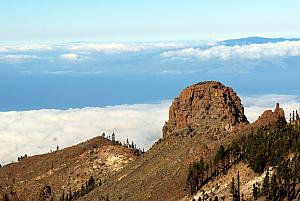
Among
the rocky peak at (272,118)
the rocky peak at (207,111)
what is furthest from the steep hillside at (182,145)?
the rocky peak at (272,118)

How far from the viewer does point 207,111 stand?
188m

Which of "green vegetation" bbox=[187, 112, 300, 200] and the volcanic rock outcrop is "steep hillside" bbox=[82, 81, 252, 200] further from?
the volcanic rock outcrop

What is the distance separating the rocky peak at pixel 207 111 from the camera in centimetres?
17838

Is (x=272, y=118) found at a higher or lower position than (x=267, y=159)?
higher

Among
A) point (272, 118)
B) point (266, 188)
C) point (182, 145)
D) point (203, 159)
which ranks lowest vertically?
point (182, 145)

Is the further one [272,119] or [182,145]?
[182,145]

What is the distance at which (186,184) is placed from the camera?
477 ft

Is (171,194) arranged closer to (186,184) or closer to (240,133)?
(186,184)

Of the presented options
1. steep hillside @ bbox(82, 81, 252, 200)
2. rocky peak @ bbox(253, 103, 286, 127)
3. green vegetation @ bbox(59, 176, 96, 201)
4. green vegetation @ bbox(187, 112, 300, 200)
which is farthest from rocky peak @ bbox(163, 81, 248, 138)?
green vegetation @ bbox(59, 176, 96, 201)

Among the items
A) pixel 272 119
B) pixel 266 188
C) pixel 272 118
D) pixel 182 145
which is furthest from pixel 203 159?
pixel 266 188

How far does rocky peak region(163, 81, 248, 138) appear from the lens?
178 metres

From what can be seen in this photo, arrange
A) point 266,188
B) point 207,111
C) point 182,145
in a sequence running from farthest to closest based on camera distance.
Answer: point 207,111, point 182,145, point 266,188

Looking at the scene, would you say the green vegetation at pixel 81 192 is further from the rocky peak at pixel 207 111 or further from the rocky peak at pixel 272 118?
the rocky peak at pixel 272 118

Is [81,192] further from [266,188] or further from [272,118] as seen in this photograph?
[266,188]
